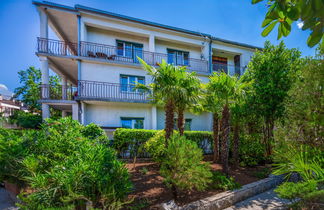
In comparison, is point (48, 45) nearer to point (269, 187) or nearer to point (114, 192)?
point (114, 192)

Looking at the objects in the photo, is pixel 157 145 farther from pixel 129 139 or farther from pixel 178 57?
pixel 178 57

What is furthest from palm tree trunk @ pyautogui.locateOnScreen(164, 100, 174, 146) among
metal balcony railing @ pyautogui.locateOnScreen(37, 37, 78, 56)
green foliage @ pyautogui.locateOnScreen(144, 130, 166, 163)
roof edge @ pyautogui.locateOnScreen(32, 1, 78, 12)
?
roof edge @ pyautogui.locateOnScreen(32, 1, 78, 12)

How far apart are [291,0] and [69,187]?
13.7ft

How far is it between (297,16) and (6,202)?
25.5 ft

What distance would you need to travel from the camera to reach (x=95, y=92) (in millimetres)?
10484

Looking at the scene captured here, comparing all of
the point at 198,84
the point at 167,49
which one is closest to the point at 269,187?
the point at 198,84

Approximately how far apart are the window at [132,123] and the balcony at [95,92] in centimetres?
156

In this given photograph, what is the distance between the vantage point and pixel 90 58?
1034 centimetres

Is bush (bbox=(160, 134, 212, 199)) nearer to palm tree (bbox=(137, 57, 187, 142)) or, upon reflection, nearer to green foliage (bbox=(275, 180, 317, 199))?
green foliage (bbox=(275, 180, 317, 199))

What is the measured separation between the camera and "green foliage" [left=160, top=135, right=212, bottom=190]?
10.9 ft

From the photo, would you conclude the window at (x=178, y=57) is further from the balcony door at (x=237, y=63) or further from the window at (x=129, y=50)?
the balcony door at (x=237, y=63)

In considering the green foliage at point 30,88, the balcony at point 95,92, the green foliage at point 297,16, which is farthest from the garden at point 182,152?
the green foliage at point 30,88

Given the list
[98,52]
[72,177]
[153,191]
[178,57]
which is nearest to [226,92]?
[153,191]

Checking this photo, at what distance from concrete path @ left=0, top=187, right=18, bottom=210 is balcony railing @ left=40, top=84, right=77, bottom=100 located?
6767 mm
